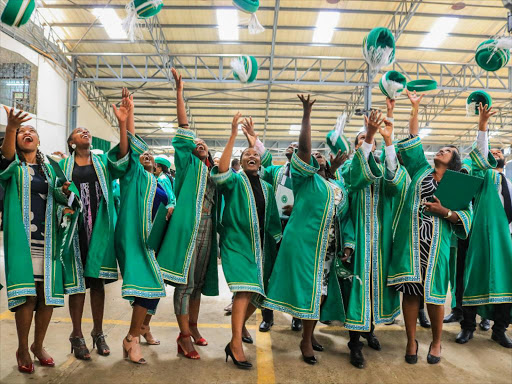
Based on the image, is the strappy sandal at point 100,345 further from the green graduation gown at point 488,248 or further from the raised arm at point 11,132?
the green graduation gown at point 488,248

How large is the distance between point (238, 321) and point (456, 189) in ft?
6.03

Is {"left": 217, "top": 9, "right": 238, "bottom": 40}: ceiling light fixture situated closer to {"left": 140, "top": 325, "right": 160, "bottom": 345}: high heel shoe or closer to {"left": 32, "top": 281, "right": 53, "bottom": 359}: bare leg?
{"left": 140, "top": 325, "right": 160, "bottom": 345}: high heel shoe

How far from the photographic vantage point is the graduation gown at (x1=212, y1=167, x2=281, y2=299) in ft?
10.6

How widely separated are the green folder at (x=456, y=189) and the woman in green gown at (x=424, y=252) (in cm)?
5

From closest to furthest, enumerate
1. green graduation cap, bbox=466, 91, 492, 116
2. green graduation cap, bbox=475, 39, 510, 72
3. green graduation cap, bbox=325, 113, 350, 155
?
1. green graduation cap, bbox=325, 113, 350, 155
2. green graduation cap, bbox=466, 91, 492, 116
3. green graduation cap, bbox=475, 39, 510, 72

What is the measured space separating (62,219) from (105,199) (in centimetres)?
33

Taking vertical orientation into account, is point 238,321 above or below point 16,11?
below

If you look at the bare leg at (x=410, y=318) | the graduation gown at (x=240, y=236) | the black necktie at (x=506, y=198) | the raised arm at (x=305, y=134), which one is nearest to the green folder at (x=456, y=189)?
the bare leg at (x=410, y=318)

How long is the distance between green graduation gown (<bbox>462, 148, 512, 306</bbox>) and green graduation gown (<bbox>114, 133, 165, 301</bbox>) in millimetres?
2475

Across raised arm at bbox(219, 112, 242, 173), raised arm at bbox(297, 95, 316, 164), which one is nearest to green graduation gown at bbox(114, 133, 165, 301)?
raised arm at bbox(219, 112, 242, 173)

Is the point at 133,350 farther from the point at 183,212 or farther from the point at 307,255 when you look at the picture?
the point at 307,255

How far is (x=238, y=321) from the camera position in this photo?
125 inches

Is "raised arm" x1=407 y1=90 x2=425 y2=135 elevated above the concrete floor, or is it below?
above

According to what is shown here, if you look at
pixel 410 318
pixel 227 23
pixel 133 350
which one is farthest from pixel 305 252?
pixel 227 23
